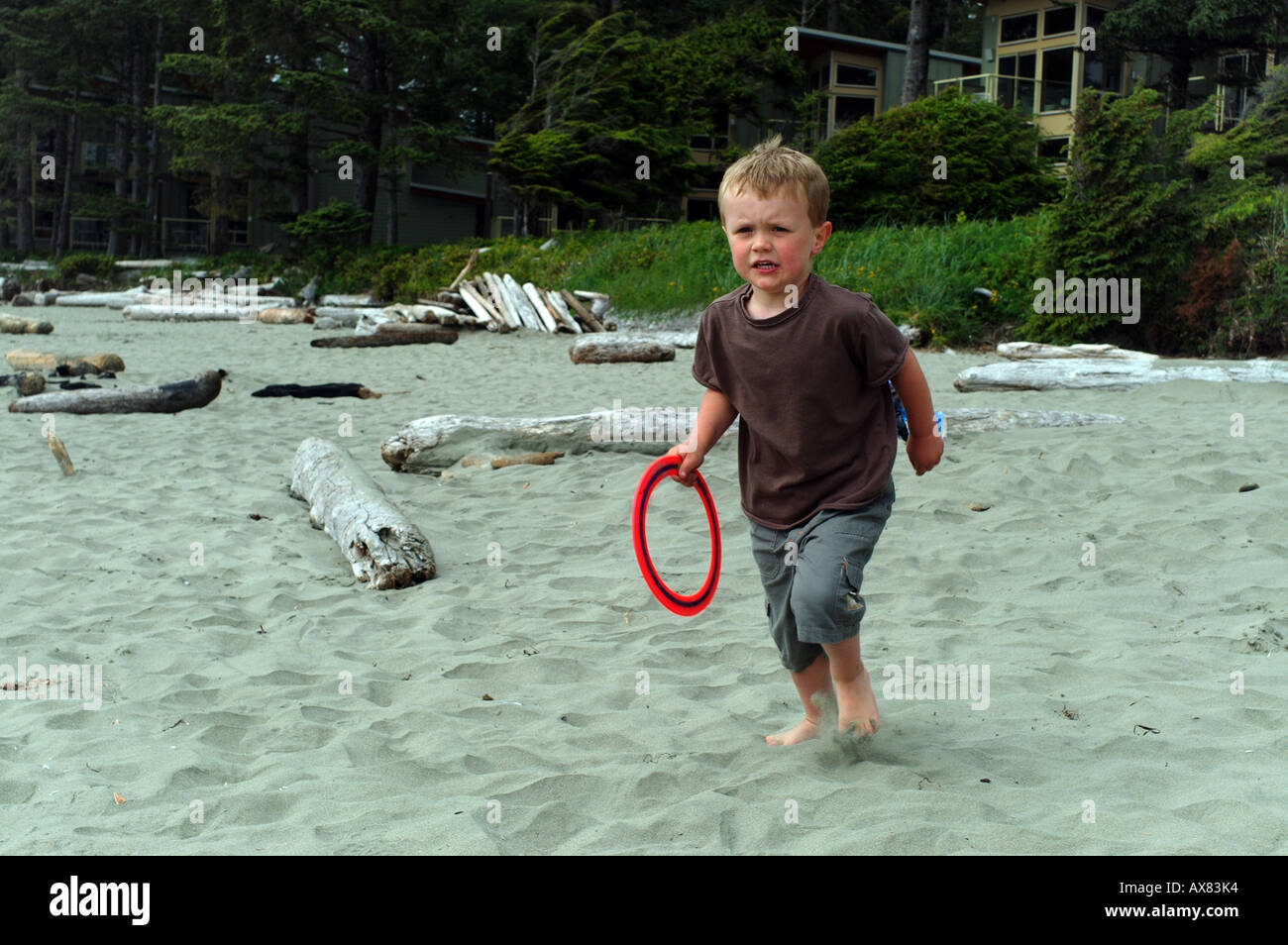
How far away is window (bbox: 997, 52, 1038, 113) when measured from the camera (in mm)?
29344

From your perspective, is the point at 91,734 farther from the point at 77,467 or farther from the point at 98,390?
the point at 98,390

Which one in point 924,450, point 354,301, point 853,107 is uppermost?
point 853,107

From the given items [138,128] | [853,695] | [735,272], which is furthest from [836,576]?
[138,128]

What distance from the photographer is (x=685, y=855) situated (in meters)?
2.73

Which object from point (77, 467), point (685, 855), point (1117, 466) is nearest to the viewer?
point (685, 855)

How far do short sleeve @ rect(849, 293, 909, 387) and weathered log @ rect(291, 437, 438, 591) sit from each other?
3069 mm

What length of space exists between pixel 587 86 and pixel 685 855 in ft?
83.6

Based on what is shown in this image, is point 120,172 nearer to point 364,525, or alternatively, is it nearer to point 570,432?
point 570,432

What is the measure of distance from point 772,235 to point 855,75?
3229 centimetres

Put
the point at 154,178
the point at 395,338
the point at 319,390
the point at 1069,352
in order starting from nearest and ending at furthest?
the point at 319,390 → the point at 1069,352 → the point at 395,338 → the point at 154,178

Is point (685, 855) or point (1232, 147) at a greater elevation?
point (1232, 147)

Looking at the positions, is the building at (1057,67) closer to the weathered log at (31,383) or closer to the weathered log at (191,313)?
the weathered log at (191,313)

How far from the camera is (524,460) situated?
7.93m
